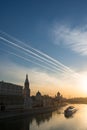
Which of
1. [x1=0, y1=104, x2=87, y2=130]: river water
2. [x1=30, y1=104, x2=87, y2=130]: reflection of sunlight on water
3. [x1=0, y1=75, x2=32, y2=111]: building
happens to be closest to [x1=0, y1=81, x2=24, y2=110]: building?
[x1=0, y1=75, x2=32, y2=111]: building

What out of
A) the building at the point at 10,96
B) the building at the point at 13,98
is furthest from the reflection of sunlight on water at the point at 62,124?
the building at the point at 13,98

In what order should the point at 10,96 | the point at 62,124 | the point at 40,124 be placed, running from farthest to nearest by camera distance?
the point at 10,96 < the point at 40,124 < the point at 62,124

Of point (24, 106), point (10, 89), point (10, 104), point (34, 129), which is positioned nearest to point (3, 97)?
point (10, 104)

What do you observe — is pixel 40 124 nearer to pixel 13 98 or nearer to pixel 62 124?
pixel 62 124

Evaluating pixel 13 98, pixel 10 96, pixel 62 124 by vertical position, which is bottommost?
pixel 62 124

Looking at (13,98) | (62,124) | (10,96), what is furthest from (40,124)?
(13,98)

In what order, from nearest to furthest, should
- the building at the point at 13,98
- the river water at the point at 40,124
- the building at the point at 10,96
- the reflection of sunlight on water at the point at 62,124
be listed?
1. the river water at the point at 40,124
2. the reflection of sunlight on water at the point at 62,124
3. the building at the point at 10,96
4. the building at the point at 13,98

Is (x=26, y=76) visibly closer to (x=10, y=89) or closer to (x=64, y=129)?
(x=10, y=89)

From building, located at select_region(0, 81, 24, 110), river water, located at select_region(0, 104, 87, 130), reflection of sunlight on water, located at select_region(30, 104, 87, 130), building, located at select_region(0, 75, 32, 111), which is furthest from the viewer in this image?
building, located at select_region(0, 75, 32, 111)

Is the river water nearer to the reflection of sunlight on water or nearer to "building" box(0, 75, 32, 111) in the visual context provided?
the reflection of sunlight on water

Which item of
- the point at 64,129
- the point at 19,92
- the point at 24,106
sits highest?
the point at 19,92

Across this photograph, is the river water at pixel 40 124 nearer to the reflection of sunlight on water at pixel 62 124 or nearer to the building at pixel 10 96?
the reflection of sunlight on water at pixel 62 124
